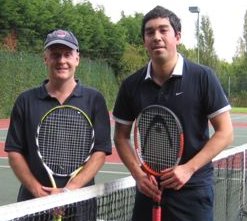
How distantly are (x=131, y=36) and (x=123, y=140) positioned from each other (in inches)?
1828

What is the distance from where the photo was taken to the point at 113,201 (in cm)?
369

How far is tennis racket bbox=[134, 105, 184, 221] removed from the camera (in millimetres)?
3045

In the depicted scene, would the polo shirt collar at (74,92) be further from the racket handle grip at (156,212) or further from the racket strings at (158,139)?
the racket handle grip at (156,212)

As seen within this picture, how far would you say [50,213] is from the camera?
2.98m

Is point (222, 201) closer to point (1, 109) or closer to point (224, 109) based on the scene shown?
point (224, 109)

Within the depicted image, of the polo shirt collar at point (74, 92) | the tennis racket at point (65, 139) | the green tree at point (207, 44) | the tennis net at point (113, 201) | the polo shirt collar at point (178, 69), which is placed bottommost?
the tennis net at point (113, 201)

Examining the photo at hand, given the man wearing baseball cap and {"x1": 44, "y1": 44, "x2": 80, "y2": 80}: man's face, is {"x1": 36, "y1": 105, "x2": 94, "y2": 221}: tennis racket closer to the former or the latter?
the man wearing baseball cap

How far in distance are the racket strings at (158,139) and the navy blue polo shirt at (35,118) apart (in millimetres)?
286

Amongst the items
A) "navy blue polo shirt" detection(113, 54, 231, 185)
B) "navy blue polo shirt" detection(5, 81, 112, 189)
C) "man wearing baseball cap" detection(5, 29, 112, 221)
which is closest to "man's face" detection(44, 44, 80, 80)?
"man wearing baseball cap" detection(5, 29, 112, 221)

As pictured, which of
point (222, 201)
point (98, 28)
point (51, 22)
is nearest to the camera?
point (222, 201)

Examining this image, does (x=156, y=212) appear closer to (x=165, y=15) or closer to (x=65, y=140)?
(x=65, y=140)

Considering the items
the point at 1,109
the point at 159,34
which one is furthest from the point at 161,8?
the point at 1,109

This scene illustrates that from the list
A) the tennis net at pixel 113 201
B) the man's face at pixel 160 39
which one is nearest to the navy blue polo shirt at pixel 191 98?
the man's face at pixel 160 39

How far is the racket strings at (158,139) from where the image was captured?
10.0 feet
